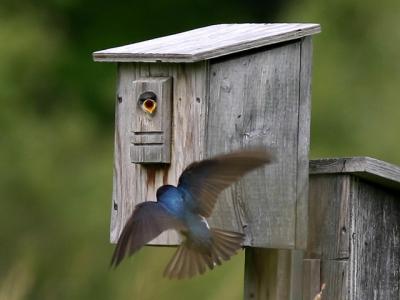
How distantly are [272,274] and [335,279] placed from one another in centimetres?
20

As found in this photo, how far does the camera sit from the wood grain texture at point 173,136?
193 inches

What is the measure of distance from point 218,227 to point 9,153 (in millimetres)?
6845

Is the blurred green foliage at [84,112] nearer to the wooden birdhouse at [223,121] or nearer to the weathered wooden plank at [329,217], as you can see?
the weathered wooden plank at [329,217]

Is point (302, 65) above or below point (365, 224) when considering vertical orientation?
above

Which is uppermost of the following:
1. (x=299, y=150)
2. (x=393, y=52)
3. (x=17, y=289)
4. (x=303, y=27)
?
(x=393, y=52)

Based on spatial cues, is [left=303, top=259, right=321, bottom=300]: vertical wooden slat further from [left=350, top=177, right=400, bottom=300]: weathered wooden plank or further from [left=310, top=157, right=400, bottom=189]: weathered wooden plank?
[left=310, top=157, right=400, bottom=189]: weathered wooden plank

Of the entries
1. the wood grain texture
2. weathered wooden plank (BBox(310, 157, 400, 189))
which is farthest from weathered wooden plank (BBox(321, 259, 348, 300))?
the wood grain texture

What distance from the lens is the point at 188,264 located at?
16.2 ft

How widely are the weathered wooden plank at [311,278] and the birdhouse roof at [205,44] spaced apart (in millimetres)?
723

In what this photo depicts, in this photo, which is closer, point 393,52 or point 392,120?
point 392,120

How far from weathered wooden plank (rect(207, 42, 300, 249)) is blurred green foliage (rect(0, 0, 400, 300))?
2043 mm

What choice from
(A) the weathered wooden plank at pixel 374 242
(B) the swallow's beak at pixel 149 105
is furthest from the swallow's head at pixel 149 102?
(A) the weathered wooden plank at pixel 374 242

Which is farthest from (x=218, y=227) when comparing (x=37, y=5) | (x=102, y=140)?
(x=37, y=5)

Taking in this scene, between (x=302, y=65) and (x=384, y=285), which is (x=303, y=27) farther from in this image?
(x=384, y=285)
